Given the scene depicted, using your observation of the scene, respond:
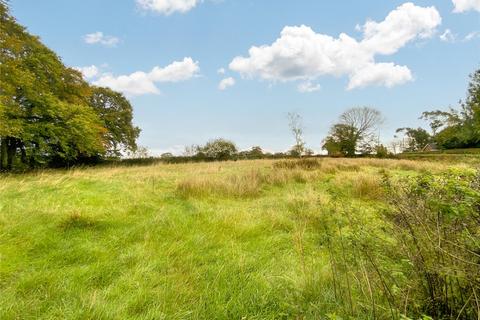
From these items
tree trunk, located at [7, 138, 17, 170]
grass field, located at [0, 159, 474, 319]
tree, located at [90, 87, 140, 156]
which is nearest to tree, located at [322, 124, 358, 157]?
tree, located at [90, 87, 140, 156]

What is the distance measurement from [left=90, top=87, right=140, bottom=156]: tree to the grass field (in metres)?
23.0

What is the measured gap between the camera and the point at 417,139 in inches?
2336

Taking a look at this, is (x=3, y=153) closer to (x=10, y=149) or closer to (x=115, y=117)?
(x=10, y=149)

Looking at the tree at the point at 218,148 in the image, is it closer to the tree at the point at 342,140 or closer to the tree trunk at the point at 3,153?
the tree at the point at 342,140

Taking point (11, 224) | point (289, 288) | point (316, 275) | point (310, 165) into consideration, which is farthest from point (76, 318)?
point (310, 165)

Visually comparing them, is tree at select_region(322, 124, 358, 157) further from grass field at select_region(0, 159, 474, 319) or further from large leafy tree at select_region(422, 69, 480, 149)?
grass field at select_region(0, 159, 474, 319)

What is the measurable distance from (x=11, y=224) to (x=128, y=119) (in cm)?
2737

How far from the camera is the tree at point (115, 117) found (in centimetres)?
2850

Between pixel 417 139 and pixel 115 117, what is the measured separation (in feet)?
186

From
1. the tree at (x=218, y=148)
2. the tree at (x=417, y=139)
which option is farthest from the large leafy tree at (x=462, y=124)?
the tree at (x=218, y=148)

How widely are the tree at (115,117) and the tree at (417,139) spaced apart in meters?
54.3

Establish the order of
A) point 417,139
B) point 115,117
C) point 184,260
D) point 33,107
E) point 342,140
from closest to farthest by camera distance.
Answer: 1. point 184,260
2. point 33,107
3. point 115,117
4. point 342,140
5. point 417,139

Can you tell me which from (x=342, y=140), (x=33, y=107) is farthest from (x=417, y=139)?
(x=33, y=107)

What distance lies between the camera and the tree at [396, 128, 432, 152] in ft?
193
